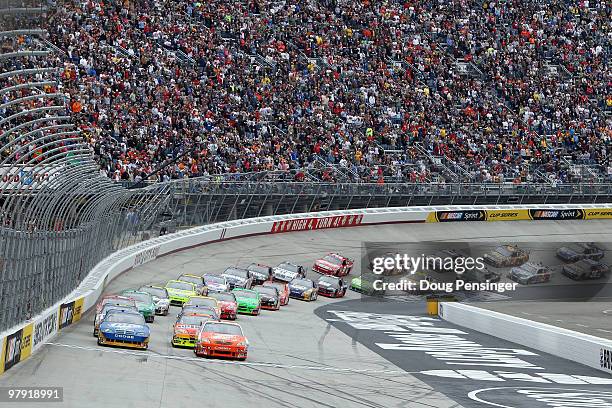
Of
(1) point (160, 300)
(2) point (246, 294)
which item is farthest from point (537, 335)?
(1) point (160, 300)

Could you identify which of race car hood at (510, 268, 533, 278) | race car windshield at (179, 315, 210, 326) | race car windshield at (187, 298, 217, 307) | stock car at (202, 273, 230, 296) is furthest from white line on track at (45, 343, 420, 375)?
race car hood at (510, 268, 533, 278)

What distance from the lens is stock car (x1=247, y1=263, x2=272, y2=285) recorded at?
4753 centimetres

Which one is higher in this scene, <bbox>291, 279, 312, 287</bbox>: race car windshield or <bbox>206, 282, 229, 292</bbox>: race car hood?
<bbox>291, 279, 312, 287</bbox>: race car windshield

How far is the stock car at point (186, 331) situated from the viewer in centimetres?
3017

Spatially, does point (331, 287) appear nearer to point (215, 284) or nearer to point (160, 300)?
point (215, 284)

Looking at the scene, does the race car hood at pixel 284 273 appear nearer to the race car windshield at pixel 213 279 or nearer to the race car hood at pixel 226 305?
the race car windshield at pixel 213 279

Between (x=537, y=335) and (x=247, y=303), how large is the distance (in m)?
9.24

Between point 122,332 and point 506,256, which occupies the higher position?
point 506,256

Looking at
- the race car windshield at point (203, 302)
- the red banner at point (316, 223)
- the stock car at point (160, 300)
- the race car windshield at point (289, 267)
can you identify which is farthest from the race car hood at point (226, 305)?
the red banner at point (316, 223)

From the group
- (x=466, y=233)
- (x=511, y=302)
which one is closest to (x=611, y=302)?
(x=511, y=302)

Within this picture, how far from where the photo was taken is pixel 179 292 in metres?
39.8

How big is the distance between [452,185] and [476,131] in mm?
5524

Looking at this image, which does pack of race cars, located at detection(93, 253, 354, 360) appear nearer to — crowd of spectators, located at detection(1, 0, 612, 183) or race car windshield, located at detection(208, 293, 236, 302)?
race car windshield, located at detection(208, 293, 236, 302)

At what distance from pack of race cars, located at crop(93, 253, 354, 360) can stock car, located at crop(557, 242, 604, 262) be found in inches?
322
